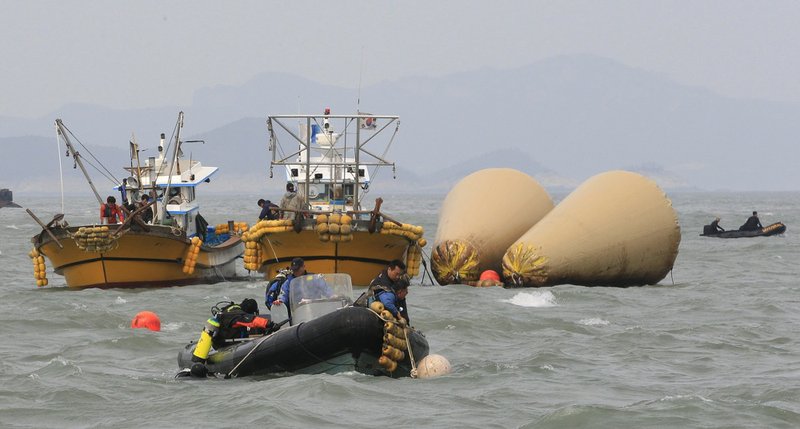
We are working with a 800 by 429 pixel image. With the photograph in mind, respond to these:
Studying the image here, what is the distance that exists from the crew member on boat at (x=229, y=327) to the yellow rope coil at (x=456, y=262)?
479 inches

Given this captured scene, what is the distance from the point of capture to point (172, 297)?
26234mm

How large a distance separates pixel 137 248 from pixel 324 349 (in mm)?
13305

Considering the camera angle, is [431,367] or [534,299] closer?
[431,367]

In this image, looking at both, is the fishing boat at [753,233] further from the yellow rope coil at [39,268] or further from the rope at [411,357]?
the rope at [411,357]

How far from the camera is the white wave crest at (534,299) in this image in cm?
2530

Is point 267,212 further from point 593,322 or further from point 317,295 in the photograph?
point 317,295

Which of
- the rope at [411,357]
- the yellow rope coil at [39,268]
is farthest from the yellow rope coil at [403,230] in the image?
the rope at [411,357]

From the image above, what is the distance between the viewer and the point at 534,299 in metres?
25.8

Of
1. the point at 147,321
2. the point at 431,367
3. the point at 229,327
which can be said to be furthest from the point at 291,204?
the point at 431,367

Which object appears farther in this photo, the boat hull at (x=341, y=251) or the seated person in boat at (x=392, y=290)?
the boat hull at (x=341, y=251)

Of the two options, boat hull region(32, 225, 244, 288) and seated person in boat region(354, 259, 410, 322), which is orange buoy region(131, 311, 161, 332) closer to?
boat hull region(32, 225, 244, 288)

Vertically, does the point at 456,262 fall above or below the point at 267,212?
below

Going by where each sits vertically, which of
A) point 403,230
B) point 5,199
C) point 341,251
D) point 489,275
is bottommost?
point 5,199

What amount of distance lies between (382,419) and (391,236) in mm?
13439
